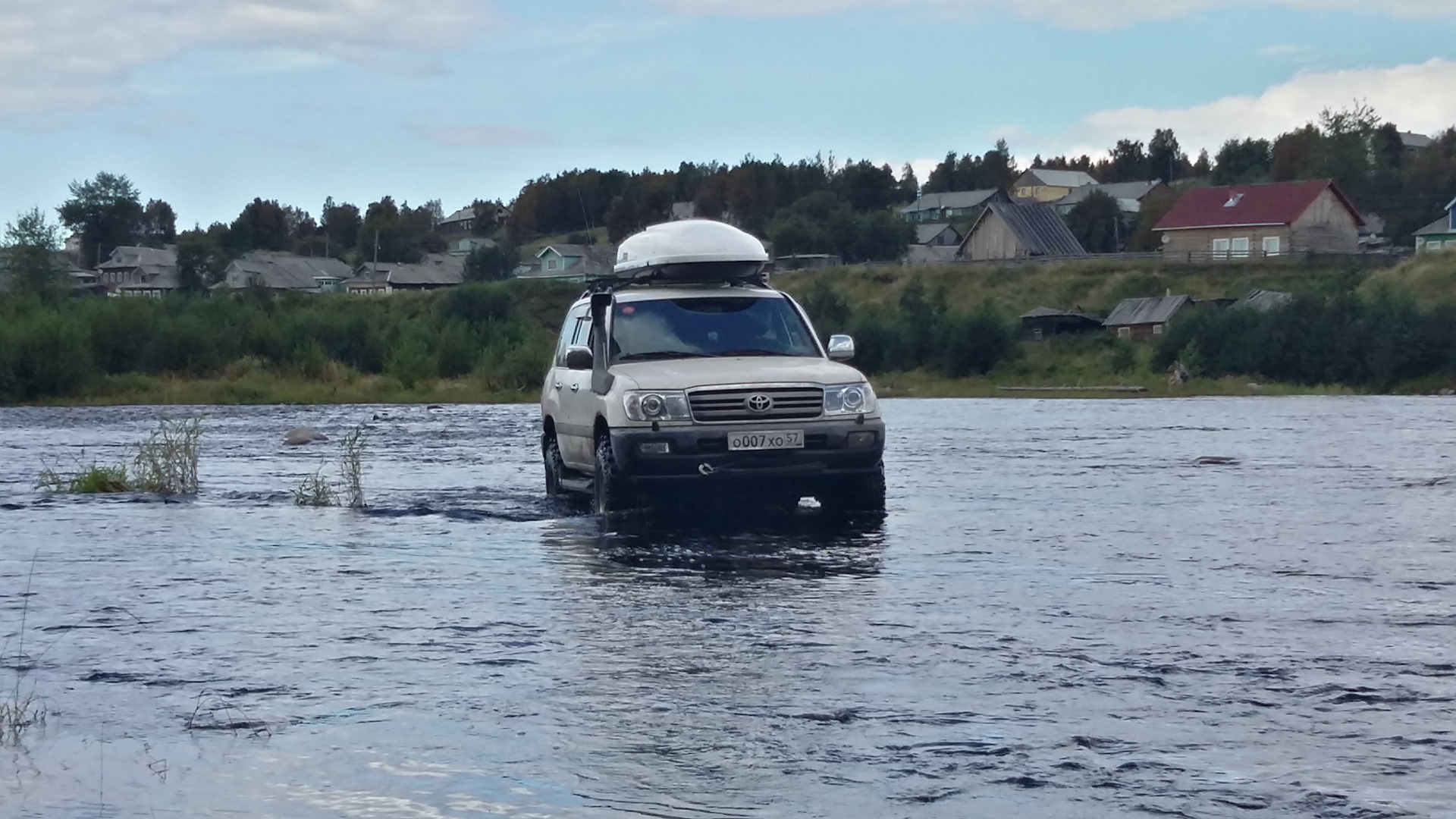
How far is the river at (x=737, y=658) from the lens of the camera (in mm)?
5305

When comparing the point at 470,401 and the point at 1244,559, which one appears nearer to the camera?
the point at 1244,559

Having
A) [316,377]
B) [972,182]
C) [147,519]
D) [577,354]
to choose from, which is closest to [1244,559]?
[577,354]

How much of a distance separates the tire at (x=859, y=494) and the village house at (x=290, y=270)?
5460 inches

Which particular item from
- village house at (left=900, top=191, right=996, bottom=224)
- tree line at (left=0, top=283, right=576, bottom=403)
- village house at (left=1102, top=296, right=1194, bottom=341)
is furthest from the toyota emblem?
village house at (left=900, top=191, right=996, bottom=224)

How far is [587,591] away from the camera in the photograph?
9.70 metres

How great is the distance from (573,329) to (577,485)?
1.67 meters

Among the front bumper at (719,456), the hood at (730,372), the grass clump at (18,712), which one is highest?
the hood at (730,372)

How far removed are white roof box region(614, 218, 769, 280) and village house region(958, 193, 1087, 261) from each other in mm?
96482

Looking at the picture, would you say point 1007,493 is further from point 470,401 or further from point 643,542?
point 470,401

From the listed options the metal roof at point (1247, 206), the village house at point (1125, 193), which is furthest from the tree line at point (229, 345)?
the village house at point (1125, 193)

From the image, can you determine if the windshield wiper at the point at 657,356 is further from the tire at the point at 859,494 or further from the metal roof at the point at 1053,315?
the metal roof at the point at 1053,315

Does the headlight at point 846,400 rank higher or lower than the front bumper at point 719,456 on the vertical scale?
higher

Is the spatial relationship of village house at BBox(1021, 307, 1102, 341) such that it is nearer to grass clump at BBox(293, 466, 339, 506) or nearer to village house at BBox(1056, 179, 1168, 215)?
grass clump at BBox(293, 466, 339, 506)

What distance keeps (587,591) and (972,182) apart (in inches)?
7430
